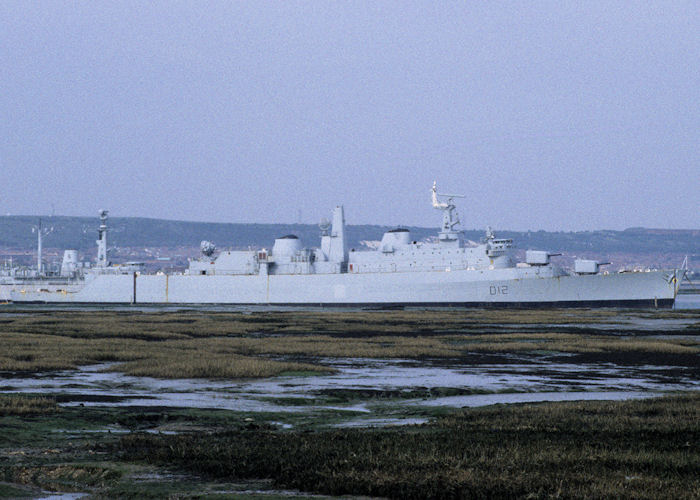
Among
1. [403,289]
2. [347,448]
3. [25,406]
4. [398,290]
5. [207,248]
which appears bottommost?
[398,290]

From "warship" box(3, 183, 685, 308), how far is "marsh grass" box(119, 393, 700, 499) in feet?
225

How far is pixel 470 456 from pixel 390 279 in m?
76.3

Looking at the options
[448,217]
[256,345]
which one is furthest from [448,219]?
[256,345]

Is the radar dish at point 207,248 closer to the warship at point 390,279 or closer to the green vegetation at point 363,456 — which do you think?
the warship at point 390,279

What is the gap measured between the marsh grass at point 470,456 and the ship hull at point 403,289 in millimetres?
68305

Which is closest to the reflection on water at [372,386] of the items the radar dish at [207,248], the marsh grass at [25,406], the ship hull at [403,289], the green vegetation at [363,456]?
the marsh grass at [25,406]

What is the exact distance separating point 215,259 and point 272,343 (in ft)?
217

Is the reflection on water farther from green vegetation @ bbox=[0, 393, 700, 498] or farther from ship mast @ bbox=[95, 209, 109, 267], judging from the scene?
ship mast @ bbox=[95, 209, 109, 267]

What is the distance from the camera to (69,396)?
17.7m

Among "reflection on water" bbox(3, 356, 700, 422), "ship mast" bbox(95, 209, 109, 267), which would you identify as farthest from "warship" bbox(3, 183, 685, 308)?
"reflection on water" bbox(3, 356, 700, 422)

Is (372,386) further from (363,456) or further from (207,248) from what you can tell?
(207,248)

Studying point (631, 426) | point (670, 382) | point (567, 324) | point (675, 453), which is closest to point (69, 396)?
point (631, 426)

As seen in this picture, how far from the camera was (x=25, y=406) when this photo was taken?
15.2 m

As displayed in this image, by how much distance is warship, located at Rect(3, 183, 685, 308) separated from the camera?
3219 inches
